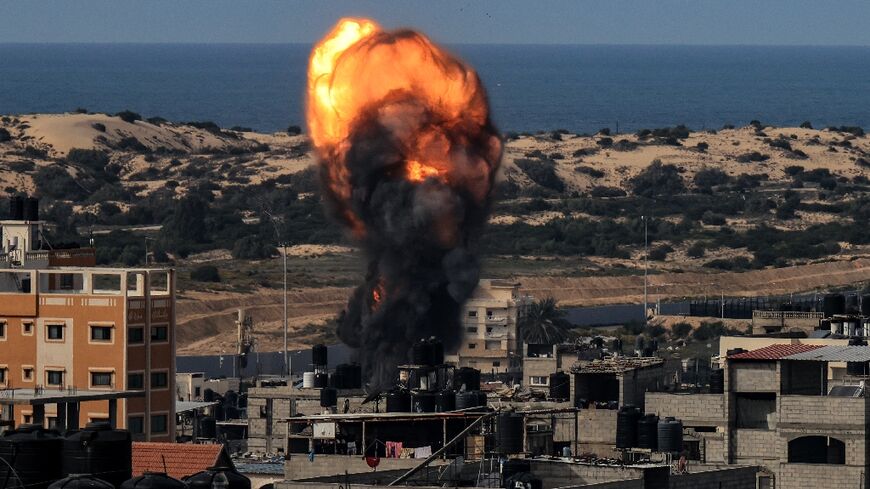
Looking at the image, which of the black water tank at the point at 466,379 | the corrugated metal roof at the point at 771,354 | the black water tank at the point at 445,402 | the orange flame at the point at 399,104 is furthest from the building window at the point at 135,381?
the orange flame at the point at 399,104

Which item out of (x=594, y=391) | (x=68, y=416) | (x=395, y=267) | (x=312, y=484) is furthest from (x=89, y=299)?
(x=395, y=267)

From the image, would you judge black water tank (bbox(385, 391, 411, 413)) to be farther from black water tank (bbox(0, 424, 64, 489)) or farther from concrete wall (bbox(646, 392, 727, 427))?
black water tank (bbox(0, 424, 64, 489))

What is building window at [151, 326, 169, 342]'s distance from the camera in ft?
313

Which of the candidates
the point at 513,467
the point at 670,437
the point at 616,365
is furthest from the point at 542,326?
the point at 513,467

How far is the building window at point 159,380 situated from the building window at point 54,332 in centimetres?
309

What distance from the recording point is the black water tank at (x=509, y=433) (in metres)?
73.7

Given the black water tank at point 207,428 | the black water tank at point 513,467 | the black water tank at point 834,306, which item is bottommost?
the black water tank at point 207,428

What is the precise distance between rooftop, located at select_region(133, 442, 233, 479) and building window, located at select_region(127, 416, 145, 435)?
1654 centimetres

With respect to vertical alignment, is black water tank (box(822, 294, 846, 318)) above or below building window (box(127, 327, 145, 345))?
above

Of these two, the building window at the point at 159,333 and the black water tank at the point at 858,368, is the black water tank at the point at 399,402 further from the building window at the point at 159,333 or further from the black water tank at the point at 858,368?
the black water tank at the point at 858,368

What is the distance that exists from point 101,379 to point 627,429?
62.6 ft

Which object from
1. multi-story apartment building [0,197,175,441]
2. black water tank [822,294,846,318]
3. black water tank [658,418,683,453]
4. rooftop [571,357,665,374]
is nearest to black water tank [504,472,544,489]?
black water tank [658,418,683,453]

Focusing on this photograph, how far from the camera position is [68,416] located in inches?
3324

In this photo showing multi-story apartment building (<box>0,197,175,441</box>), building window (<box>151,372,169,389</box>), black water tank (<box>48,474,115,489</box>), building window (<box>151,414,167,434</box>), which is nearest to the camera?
black water tank (<box>48,474,115,489</box>)
